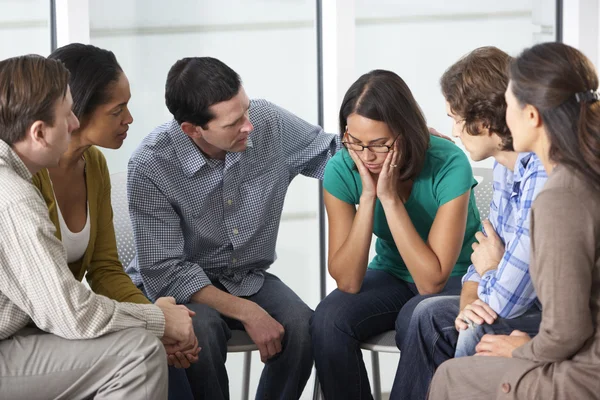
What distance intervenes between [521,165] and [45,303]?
46.0 inches

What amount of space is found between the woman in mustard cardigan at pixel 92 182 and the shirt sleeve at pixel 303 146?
21.3 inches

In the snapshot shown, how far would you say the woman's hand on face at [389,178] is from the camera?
2264mm

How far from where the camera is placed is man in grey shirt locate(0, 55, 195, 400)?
1.68 m

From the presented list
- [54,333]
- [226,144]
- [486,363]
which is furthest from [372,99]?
[54,333]

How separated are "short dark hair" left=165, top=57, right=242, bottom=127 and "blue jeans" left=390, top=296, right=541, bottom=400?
811mm

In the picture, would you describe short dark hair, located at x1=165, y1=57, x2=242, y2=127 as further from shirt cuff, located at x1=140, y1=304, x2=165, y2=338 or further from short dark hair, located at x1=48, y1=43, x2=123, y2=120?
shirt cuff, located at x1=140, y1=304, x2=165, y2=338

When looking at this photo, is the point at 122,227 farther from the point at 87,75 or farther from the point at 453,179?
the point at 453,179

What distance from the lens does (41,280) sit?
5.55 feet

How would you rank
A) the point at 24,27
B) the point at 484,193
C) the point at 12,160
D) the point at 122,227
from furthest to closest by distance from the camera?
the point at 24,27
the point at 484,193
the point at 122,227
the point at 12,160

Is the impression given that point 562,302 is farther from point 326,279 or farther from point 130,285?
point 326,279

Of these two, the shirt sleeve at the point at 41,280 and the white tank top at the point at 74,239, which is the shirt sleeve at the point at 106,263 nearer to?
the white tank top at the point at 74,239

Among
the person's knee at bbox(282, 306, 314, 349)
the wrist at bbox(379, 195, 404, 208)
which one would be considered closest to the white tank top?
the person's knee at bbox(282, 306, 314, 349)

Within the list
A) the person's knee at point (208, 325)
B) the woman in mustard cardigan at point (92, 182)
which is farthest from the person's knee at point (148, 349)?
the person's knee at point (208, 325)

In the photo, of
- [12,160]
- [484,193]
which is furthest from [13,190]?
[484,193]
